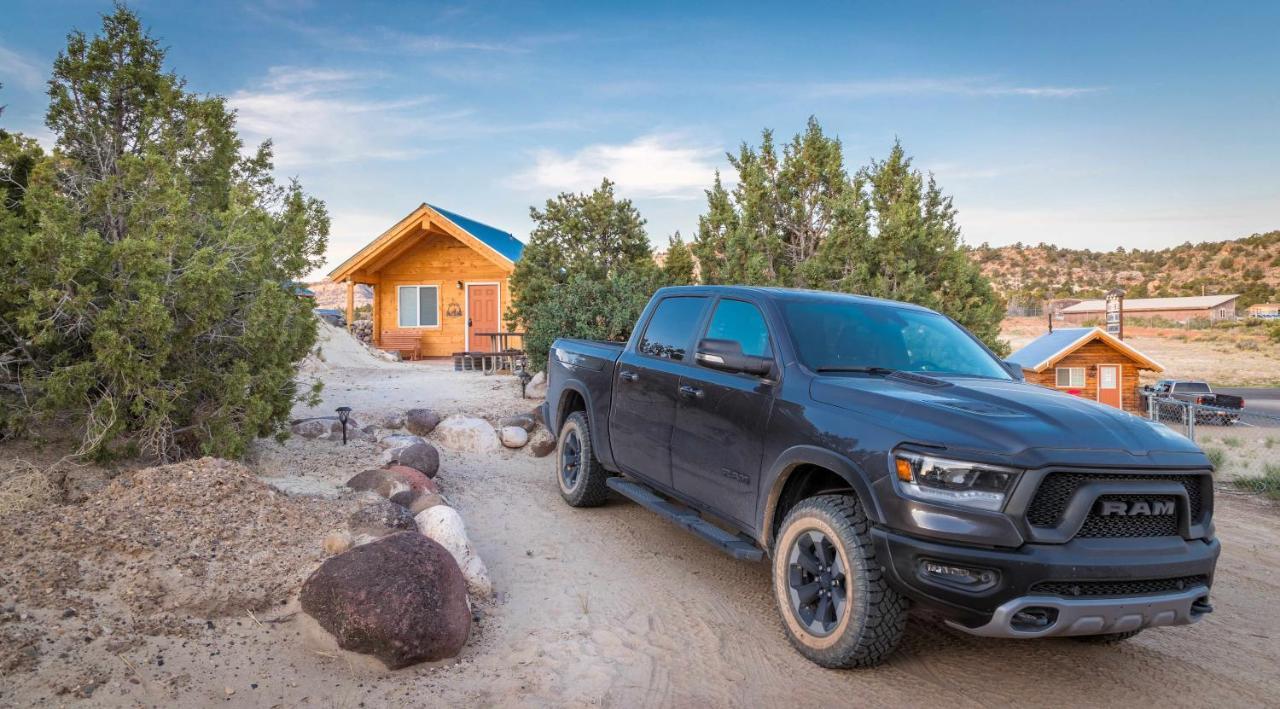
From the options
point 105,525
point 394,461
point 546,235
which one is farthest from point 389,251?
point 105,525

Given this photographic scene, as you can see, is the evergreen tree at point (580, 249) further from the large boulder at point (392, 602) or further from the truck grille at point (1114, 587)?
the truck grille at point (1114, 587)

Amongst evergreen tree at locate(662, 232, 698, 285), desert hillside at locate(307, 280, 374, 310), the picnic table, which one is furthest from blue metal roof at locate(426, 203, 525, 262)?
desert hillside at locate(307, 280, 374, 310)

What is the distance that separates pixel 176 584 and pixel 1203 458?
204 inches

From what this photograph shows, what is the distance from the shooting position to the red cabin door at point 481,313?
2273cm

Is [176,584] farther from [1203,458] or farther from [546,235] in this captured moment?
[546,235]

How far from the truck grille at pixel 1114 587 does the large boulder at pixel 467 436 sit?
6914mm

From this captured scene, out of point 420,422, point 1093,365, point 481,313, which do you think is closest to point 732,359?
point 420,422

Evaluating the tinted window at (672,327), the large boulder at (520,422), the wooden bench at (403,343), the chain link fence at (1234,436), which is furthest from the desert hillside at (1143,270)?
the tinted window at (672,327)

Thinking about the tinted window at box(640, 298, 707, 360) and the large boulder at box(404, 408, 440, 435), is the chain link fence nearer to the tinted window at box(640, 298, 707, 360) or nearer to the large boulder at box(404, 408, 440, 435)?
the tinted window at box(640, 298, 707, 360)

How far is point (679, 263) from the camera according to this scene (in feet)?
46.8

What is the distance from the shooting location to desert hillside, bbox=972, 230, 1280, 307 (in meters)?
72.8

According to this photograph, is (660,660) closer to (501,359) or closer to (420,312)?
(501,359)

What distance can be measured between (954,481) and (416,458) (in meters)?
5.34

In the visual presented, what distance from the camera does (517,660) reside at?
3916 mm
